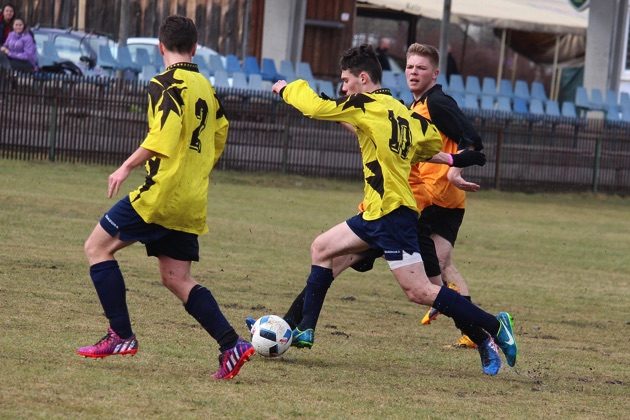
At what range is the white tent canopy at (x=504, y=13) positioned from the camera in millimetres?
35562

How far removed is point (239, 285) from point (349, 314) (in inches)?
54.6

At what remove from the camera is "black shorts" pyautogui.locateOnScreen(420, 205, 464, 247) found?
875 cm

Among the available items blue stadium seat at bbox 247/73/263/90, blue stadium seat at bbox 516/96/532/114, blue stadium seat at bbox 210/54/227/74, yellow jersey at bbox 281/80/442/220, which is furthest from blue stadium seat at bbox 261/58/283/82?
yellow jersey at bbox 281/80/442/220

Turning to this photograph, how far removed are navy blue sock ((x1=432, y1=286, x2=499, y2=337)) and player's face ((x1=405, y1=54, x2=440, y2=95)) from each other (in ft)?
4.66

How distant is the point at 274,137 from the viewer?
74.4 ft

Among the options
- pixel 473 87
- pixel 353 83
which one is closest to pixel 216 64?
pixel 473 87

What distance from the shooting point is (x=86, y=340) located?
744 cm

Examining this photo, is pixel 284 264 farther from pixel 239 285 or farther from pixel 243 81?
pixel 243 81

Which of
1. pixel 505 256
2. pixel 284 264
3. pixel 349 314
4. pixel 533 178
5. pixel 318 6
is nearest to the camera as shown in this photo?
pixel 349 314

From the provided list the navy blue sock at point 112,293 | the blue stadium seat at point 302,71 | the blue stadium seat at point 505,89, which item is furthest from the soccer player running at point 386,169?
the blue stadium seat at point 505,89

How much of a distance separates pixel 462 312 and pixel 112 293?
1.92m

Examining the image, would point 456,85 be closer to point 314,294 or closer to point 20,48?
point 20,48

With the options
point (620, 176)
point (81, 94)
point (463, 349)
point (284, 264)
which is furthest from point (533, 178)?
point (463, 349)

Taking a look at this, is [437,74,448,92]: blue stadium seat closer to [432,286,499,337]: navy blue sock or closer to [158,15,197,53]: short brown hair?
[432,286,499,337]: navy blue sock
